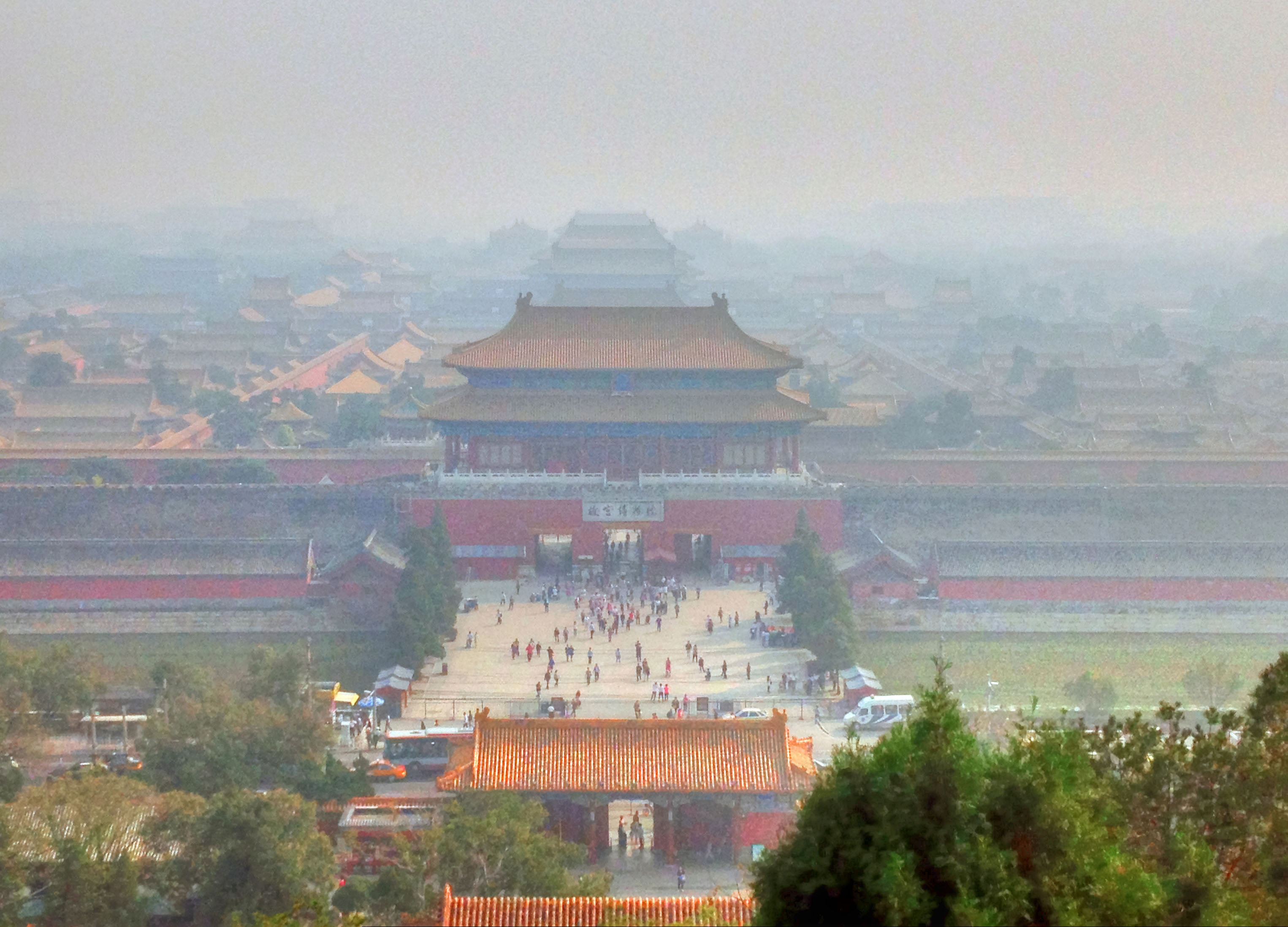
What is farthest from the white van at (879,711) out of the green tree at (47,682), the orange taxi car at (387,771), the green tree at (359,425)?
the green tree at (359,425)

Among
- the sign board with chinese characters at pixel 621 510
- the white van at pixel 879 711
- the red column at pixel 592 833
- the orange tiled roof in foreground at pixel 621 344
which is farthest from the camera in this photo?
the orange tiled roof in foreground at pixel 621 344

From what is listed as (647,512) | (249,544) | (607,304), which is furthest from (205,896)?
(607,304)

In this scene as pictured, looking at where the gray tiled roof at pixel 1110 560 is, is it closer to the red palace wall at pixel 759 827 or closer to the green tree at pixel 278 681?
the red palace wall at pixel 759 827

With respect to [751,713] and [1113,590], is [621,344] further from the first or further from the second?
[751,713]

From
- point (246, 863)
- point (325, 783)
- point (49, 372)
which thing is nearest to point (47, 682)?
point (325, 783)

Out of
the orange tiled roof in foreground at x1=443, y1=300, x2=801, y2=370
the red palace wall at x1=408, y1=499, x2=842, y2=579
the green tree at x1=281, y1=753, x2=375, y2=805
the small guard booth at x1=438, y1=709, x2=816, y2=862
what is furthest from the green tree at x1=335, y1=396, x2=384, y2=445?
the small guard booth at x1=438, y1=709, x2=816, y2=862

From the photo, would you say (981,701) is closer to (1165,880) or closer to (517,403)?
(517,403)
